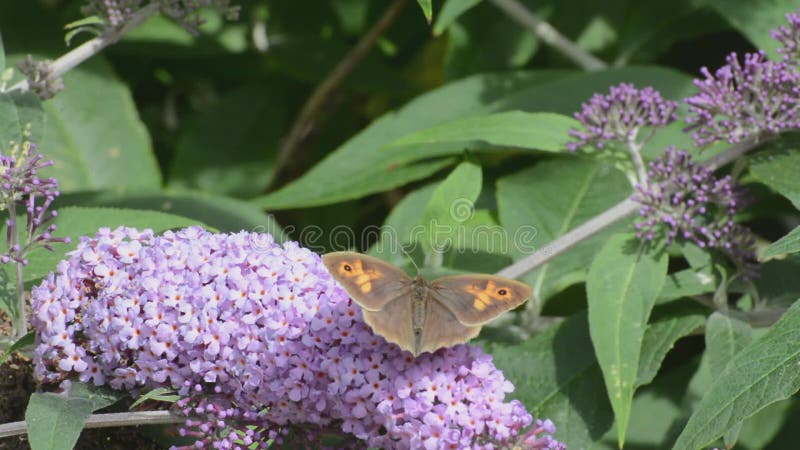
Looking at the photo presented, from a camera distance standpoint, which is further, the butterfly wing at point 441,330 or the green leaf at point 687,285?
the green leaf at point 687,285

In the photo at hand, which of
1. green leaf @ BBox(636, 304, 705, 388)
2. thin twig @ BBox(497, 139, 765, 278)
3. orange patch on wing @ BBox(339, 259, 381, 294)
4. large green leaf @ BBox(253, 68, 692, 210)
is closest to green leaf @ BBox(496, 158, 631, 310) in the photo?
thin twig @ BBox(497, 139, 765, 278)

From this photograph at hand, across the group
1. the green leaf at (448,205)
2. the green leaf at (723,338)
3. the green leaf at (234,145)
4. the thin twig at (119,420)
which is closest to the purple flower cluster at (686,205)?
the green leaf at (723,338)

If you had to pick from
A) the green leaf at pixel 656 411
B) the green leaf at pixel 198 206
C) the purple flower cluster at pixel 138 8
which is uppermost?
the purple flower cluster at pixel 138 8

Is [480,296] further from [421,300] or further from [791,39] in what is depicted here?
[791,39]

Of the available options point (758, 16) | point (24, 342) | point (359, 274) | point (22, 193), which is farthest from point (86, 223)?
point (758, 16)

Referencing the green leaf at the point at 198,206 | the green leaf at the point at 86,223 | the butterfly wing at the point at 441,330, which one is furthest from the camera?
the green leaf at the point at 198,206

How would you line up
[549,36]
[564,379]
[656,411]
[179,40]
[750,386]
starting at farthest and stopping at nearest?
1. [179,40]
2. [549,36]
3. [656,411]
4. [564,379]
5. [750,386]

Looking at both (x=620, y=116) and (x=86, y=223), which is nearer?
(x=86, y=223)

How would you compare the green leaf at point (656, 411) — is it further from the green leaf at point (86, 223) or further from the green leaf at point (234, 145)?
the green leaf at point (234, 145)
